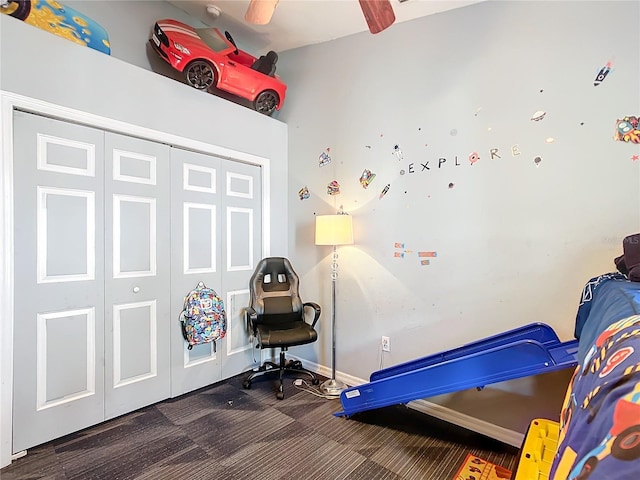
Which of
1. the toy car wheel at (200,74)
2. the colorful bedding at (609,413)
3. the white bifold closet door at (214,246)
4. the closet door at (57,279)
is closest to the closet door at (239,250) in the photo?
the white bifold closet door at (214,246)

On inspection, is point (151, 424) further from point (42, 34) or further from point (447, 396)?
point (42, 34)

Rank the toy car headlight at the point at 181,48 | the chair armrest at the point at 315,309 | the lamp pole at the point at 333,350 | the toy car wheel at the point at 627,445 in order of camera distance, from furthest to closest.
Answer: the chair armrest at the point at 315,309
the lamp pole at the point at 333,350
the toy car headlight at the point at 181,48
the toy car wheel at the point at 627,445

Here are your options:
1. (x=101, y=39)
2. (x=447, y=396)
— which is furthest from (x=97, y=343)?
(x=447, y=396)

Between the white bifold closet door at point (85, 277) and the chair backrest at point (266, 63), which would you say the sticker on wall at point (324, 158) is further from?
the white bifold closet door at point (85, 277)

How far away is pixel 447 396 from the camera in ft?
7.65

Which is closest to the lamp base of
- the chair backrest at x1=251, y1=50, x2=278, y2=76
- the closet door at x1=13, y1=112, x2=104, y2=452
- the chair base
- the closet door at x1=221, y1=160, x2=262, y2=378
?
the chair base

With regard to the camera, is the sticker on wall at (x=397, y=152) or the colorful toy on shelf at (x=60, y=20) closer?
the colorful toy on shelf at (x=60, y=20)

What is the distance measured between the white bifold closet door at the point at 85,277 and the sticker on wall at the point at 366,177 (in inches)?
61.4

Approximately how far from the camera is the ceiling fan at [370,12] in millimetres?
1589

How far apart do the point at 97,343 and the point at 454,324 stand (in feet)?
7.98

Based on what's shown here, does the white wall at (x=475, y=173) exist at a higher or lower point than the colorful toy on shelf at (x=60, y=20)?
lower

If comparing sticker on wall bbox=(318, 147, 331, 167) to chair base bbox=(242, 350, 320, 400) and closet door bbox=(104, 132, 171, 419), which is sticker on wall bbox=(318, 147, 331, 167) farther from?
chair base bbox=(242, 350, 320, 400)

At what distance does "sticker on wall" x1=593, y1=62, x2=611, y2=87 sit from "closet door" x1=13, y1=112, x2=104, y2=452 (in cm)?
302

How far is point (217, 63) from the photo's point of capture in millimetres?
2703
